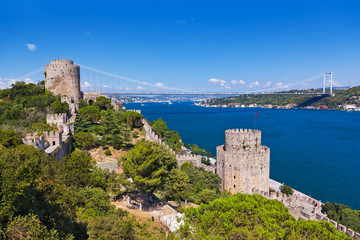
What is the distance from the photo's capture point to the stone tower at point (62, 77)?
76.6ft

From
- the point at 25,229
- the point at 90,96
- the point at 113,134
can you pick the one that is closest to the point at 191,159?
the point at 113,134

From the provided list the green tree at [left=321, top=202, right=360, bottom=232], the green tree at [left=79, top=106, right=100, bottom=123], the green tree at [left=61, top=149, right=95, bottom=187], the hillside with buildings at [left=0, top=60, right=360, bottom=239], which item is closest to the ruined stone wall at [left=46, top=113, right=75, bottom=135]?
the hillside with buildings at [left=0, top=60, right=360, bottom=239]

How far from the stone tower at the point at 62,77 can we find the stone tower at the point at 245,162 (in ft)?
52.1

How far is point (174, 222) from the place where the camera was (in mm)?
9414

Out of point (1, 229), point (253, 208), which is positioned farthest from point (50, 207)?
point (253, 208)

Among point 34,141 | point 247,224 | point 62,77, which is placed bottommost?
point 247,224

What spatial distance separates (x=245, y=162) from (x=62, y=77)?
1842 centimetres

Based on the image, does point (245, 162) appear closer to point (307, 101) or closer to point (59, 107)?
point (59, 107)

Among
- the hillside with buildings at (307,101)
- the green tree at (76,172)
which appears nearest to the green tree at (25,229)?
the green tree at (76,172)

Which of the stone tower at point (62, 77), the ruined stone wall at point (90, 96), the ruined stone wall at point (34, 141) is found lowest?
the ruined stone wall at point (34, 141)

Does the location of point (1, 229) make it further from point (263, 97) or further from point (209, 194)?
point (263, 97)

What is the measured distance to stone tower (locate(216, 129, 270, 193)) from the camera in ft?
50.1

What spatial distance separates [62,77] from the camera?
23.6m

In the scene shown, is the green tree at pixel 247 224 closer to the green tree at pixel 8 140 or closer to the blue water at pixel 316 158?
the green tree at pixel 8 140
